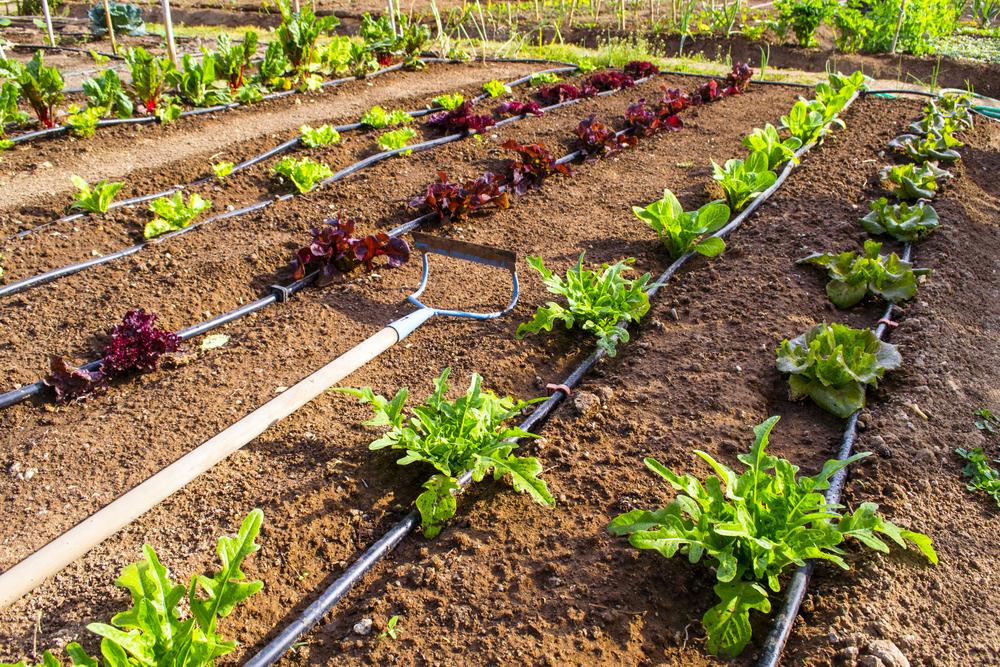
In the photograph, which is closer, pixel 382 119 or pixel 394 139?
pixel 394 139

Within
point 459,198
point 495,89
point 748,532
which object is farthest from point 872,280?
point 495,89

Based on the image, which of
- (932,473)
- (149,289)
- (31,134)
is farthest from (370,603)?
(31,134)

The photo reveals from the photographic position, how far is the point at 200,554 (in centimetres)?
267

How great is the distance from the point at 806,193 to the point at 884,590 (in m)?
4.07

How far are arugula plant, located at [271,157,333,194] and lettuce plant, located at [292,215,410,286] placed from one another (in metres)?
1.06

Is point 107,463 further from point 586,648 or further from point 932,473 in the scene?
point 932,473

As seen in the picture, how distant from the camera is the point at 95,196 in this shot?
16.8 feet

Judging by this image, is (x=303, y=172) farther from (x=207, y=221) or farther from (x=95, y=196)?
(x=95, y=196)

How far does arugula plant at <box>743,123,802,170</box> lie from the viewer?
18.8 feet

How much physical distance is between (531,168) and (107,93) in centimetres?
408

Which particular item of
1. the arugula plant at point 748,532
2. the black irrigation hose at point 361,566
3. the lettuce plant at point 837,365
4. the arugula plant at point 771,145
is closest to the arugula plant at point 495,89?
the arugula plant at point 771,145

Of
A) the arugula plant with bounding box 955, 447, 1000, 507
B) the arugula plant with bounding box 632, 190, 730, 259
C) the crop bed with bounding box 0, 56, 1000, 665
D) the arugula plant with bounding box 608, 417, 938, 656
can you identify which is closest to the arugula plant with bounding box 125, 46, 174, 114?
the crop bed with bounding box 0, 56, 1000, 665

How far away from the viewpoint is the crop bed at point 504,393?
241cm

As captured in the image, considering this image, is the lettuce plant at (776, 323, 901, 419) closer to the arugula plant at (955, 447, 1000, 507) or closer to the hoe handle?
the arugula plant at (955, 447, 1000, 507)
